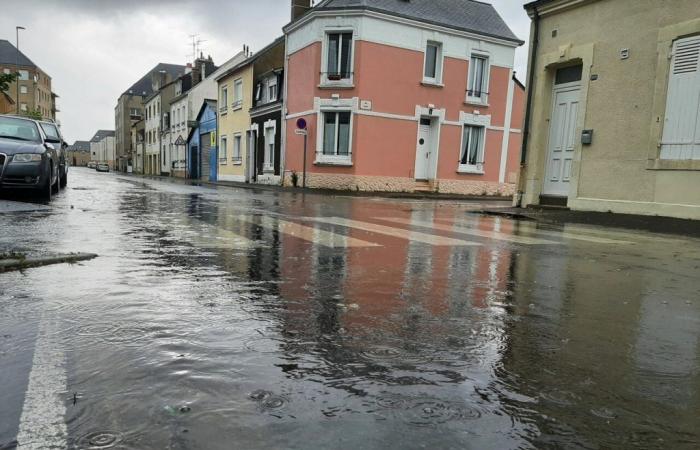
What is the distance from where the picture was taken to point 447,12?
906 inches

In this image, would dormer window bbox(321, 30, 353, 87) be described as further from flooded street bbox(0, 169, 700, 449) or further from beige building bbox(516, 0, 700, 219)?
flooded street bbox(0, 169, 700, 449)

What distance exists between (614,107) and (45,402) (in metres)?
11.7

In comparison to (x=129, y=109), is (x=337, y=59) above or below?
below

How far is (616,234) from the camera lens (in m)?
8.52

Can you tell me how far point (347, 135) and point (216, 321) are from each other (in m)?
19.1

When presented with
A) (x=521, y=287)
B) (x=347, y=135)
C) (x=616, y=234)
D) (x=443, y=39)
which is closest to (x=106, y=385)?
(x=521, y=287)

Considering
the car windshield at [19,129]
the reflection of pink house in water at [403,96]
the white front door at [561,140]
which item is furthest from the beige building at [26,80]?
the white front door at [561,140]

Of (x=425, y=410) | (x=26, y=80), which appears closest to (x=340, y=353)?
(x=425, y=410)

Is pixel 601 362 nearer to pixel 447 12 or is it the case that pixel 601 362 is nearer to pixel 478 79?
pixel 478 79

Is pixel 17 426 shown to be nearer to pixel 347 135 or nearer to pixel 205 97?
pixel 347 135

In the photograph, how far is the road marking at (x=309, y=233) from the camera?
5916 mm

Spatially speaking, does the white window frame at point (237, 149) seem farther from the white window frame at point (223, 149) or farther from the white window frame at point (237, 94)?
the white window frame at point (237, 94)

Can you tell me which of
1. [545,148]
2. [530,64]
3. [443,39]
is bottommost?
[545,148]

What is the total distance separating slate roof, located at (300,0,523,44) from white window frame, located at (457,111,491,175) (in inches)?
151
